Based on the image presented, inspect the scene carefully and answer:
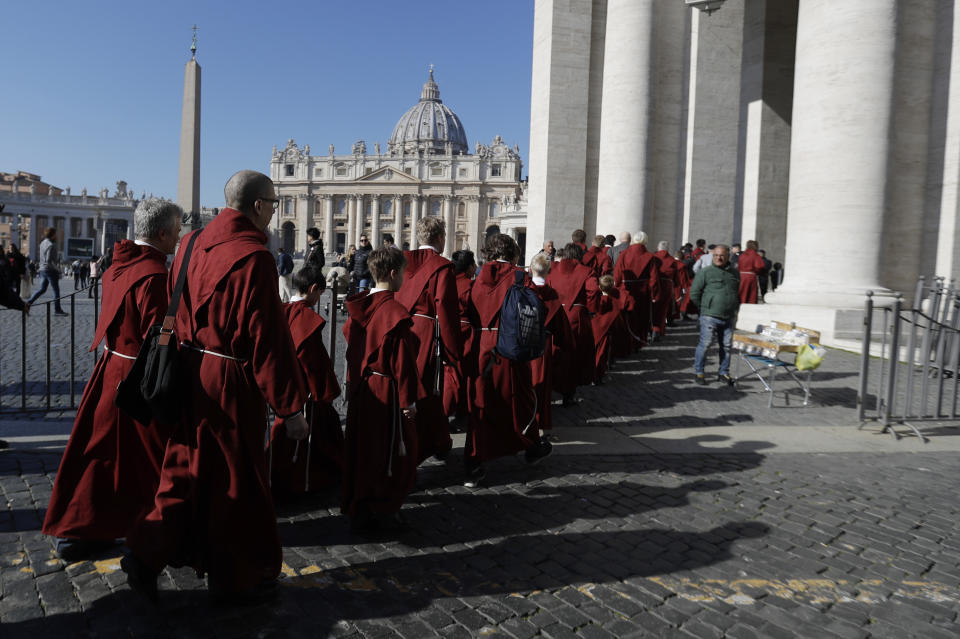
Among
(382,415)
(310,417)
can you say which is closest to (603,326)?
(310,417)

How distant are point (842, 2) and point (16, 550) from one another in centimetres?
1032

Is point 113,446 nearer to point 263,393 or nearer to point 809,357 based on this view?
point 263,393

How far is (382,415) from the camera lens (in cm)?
349

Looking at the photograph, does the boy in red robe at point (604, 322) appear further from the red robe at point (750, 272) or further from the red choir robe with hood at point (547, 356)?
the red robe at point (750, 272)

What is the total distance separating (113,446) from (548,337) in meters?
3.11

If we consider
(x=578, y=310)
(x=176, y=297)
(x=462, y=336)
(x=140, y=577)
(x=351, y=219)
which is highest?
(x=351, y=219)

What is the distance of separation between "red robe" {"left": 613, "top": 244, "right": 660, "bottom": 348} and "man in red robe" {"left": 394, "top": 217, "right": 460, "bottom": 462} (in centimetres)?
554

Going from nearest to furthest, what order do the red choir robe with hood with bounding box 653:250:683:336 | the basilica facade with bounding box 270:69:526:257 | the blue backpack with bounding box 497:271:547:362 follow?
the blue backpack with bounding box 497:271:547:362
the red choir robe with hood with bounding box 653:250:683:336
the basilica facade with bounding box 270:69:526:257

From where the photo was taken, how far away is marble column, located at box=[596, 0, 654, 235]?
40.8ft

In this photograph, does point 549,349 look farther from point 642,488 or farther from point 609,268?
point 609,268

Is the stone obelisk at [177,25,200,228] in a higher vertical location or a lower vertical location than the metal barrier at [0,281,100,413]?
higher

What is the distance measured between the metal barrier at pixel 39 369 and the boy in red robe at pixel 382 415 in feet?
7.21

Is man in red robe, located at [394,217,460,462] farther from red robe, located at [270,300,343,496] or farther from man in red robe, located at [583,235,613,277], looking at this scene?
man in red robe, located at [583,235,613,277]

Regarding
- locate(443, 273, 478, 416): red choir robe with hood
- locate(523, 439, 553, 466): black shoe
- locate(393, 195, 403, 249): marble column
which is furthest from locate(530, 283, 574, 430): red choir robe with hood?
locate(393, 195, 403, 249): marble column
